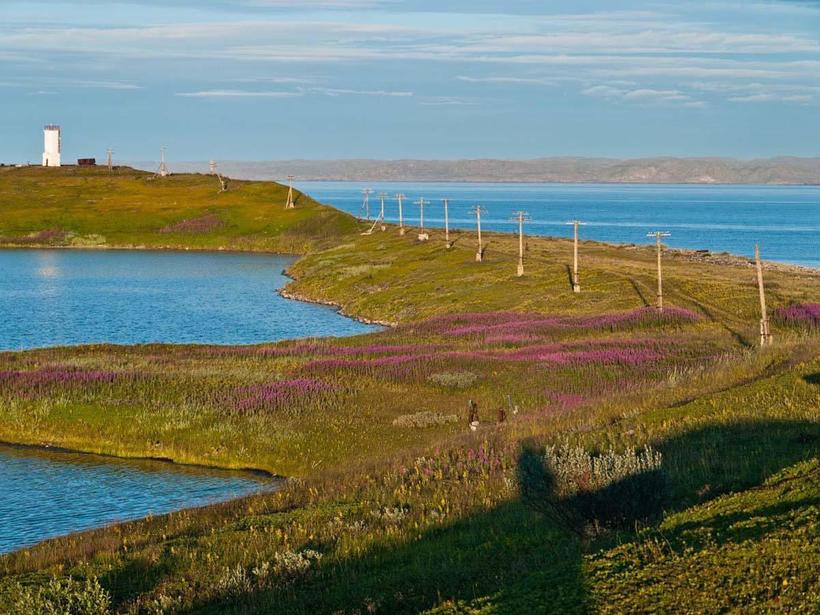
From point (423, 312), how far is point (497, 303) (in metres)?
6.01

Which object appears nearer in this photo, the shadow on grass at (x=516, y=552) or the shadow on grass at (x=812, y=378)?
the shadow on grass at (x=516, y=552)

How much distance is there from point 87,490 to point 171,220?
144482 millimetres

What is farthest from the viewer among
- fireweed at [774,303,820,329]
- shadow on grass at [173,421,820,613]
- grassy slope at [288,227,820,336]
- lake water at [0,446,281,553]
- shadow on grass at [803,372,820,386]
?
grassy slope at [288,227,820,336]

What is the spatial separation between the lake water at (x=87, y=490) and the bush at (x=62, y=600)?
379 inches

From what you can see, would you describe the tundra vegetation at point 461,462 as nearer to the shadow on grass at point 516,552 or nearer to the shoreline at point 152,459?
the shadow on grass at point 516,552

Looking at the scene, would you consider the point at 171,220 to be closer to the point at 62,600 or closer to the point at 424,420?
the point at 424,420

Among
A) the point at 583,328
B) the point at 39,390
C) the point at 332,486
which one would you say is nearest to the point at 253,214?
the point at 583,328

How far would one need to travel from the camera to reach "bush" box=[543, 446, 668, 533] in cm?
1723

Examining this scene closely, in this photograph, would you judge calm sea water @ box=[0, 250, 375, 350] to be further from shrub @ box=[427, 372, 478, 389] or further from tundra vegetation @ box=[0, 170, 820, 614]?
shrub @ box=[427, 372, 478, 389]

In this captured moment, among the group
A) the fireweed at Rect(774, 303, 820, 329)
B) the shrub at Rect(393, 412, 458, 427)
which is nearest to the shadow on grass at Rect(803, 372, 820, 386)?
the shrub at Rect(393, 412, 458, 427)

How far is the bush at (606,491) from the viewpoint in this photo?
17.2 meters

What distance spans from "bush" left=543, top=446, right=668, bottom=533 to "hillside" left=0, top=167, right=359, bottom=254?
129 m

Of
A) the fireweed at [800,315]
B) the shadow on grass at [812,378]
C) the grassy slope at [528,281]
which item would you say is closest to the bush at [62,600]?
the shadow on grass at [812,378]

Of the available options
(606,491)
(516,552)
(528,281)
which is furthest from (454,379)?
(528,281)
